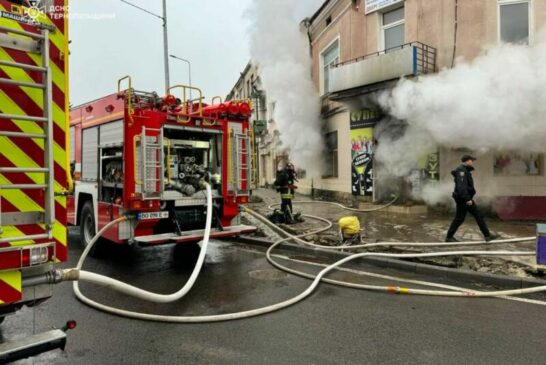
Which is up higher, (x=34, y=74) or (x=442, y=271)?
(x=34, y=74)

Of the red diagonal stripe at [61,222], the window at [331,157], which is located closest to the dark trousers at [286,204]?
the window at [331,157]

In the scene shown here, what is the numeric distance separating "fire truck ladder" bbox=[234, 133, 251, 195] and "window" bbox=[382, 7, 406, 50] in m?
7.66

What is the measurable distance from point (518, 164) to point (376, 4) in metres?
6.41

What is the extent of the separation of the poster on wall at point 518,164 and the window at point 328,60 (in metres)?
7.57

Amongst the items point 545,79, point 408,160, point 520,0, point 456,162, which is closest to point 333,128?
point 408,160

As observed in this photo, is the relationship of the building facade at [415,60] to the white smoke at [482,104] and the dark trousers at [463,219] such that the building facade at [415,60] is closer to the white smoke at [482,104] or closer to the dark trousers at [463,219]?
the white smoke at [482,104]

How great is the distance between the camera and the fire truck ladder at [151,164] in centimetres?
614

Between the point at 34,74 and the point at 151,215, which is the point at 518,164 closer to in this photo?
the point at 151,215

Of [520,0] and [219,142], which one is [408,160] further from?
[219,142]

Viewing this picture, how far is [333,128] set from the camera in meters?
16.6

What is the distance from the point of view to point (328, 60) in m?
17.8

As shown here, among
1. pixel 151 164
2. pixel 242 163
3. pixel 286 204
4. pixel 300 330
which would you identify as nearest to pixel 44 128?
pixel 300 330

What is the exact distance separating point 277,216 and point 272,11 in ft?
36.2

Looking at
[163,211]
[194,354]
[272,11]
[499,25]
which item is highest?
[272,11]
